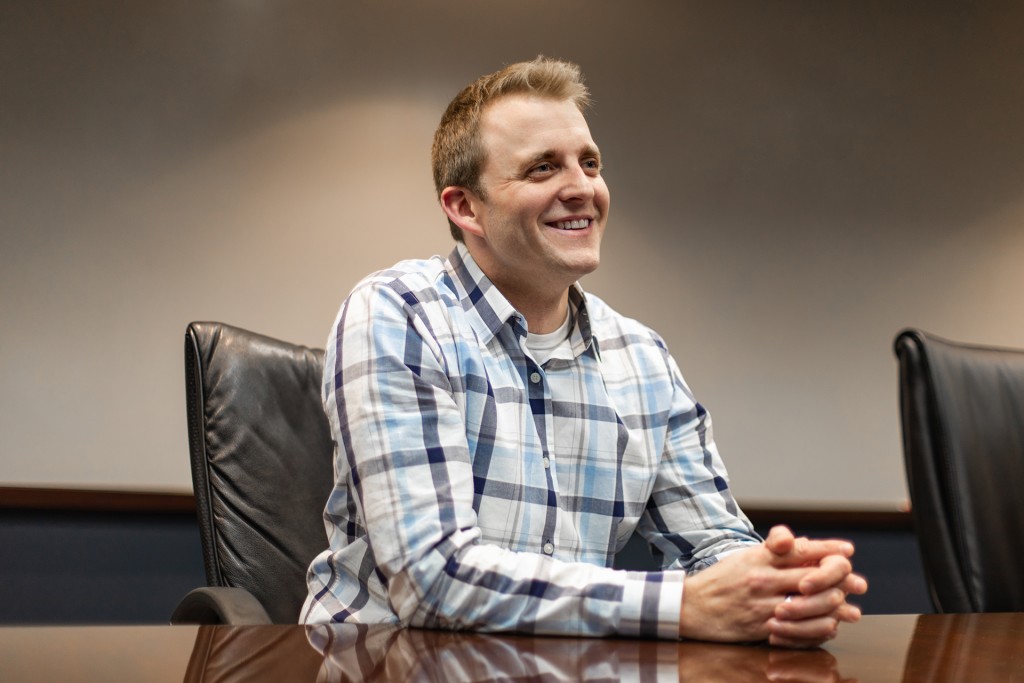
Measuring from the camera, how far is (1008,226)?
377cm

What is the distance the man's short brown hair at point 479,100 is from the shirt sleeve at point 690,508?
1.86ft

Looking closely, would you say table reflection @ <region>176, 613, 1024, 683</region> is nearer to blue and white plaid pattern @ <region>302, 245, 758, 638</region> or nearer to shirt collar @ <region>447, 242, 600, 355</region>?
blue and white plaid pattern @ <region>302, 245, 758, 638</region>

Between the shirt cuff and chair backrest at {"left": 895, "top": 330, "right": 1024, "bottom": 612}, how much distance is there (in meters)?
0.63

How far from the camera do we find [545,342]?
168 cm

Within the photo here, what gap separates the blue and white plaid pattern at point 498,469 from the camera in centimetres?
112

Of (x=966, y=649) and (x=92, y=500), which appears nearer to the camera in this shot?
(x=966, y=649)

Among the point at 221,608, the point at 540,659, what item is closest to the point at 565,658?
the point at 540,659

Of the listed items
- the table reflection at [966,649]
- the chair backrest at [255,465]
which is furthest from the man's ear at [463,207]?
the table reflection at [966,649]

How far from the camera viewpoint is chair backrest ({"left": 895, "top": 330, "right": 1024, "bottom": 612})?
1.48 meters

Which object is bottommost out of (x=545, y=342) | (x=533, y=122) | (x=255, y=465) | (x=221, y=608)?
(x=221, y=608)

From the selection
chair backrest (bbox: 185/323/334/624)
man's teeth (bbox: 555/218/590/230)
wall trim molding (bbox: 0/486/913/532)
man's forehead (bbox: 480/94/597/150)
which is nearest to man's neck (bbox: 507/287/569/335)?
man's teeth (bbox: 555/218/590/230)

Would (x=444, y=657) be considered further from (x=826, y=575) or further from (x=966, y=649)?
(x=966, y=649)

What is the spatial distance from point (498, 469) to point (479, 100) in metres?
0.72

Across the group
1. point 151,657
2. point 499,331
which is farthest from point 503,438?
point 151,657
